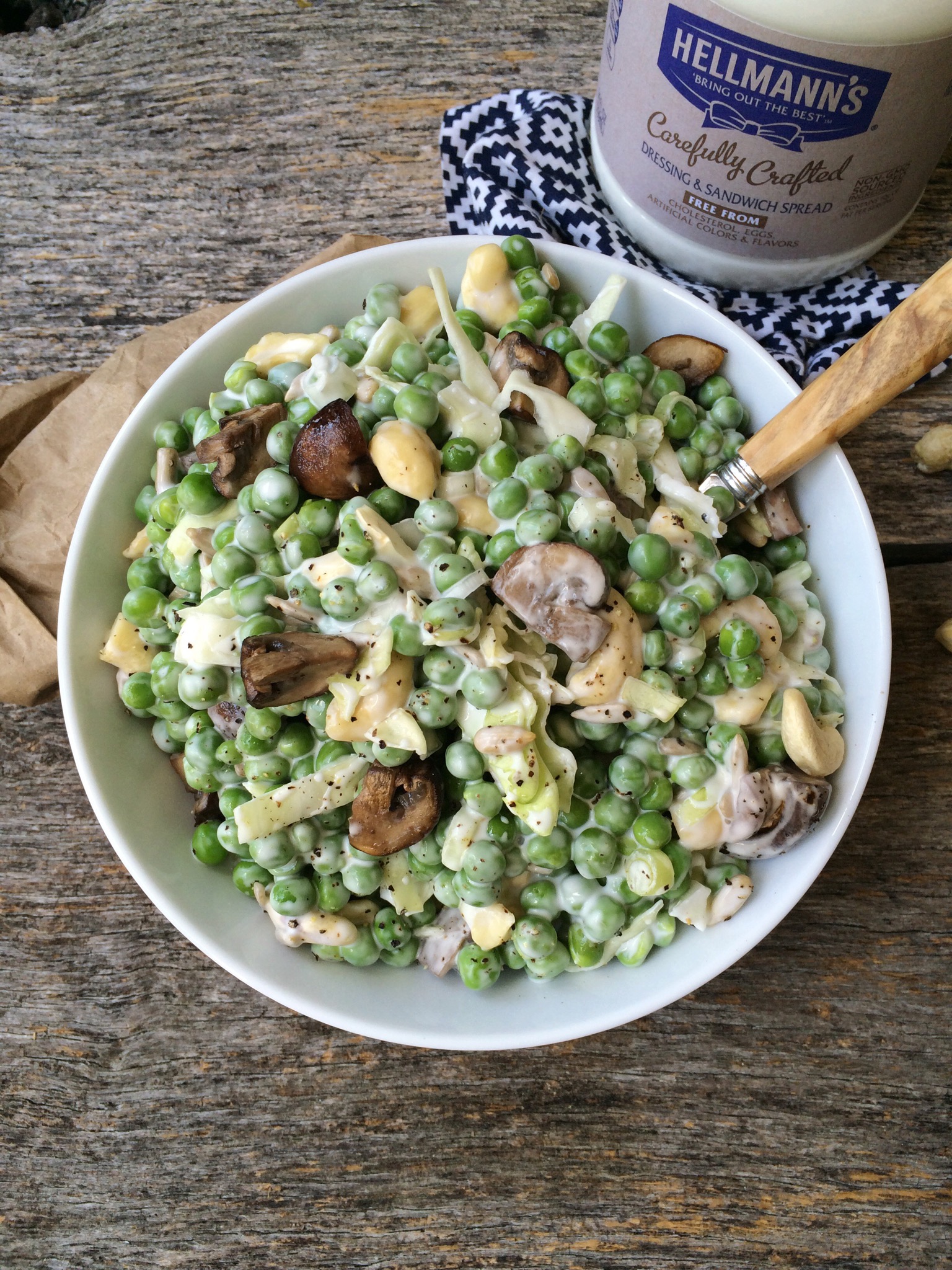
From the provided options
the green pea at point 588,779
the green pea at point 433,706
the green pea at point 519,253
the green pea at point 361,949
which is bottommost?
the green pea at point 361,949

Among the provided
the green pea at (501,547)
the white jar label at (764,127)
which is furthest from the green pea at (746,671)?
the white jar label at (764,127)

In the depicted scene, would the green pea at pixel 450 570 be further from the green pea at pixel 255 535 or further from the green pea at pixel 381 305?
the green pea at pixel 381 305

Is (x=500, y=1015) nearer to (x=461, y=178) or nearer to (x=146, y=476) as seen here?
(x=146, y=476)


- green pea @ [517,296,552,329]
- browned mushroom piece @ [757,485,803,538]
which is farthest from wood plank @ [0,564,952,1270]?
green pea @ [517,296,552,329]

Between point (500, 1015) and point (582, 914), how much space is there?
0.82 ft

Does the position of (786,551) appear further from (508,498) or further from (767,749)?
(508,498)

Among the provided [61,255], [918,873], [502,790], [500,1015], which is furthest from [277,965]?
[61,255]

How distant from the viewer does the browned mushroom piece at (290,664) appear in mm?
1497

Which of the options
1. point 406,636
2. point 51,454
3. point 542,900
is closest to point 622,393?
point 406,636

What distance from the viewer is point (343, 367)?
174cm

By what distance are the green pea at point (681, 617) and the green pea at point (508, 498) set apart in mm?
306

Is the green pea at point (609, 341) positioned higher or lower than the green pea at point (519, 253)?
lower

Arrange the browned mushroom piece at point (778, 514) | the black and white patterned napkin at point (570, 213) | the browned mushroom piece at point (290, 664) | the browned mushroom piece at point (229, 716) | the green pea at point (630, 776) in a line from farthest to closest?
the black and white patterned napkin at point (570, 213)
the browned mushroom piece at point (778, 514)
the browned mushroom piece at point (229, 716)
the green pea at point (630, 776)
the browned mushroom piece at point (290, 664)

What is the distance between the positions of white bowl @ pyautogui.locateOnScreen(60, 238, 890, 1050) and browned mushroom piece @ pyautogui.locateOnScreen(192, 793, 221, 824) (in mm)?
56
